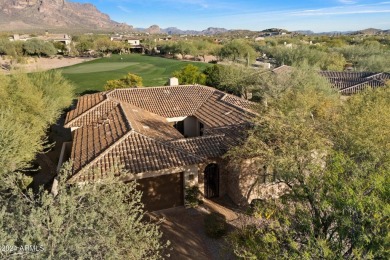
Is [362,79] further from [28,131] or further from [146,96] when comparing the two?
[28,131]

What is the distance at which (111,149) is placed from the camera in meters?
17.6

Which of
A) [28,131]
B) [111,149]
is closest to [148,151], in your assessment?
[111,149]

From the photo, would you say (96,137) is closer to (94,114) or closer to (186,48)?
(94,114)

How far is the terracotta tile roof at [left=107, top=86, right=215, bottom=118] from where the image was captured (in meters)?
28.2

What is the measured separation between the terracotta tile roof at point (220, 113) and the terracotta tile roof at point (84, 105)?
380 inches

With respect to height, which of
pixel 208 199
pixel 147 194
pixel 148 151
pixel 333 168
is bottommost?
pixel 208 199

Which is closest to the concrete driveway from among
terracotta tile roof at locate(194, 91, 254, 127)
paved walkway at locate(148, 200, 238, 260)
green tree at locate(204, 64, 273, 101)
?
paved walkway at locate(148, 200, 238, 260)

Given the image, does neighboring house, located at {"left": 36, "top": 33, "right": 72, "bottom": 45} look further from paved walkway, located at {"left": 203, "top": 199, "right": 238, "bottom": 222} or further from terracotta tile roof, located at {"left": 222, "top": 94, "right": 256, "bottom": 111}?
paved walkway, located at {"left": 203, "top": 199, "right": 238, "bottom": 222}

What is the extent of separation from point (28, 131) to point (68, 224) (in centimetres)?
1338

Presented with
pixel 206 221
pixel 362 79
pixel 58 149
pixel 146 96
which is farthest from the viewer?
pixel 362 79

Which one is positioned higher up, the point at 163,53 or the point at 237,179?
the point at 163,53

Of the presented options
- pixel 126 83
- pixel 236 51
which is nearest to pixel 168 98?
pixel 126 83

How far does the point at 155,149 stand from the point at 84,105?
43.0 feet

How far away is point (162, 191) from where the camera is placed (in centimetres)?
1767
